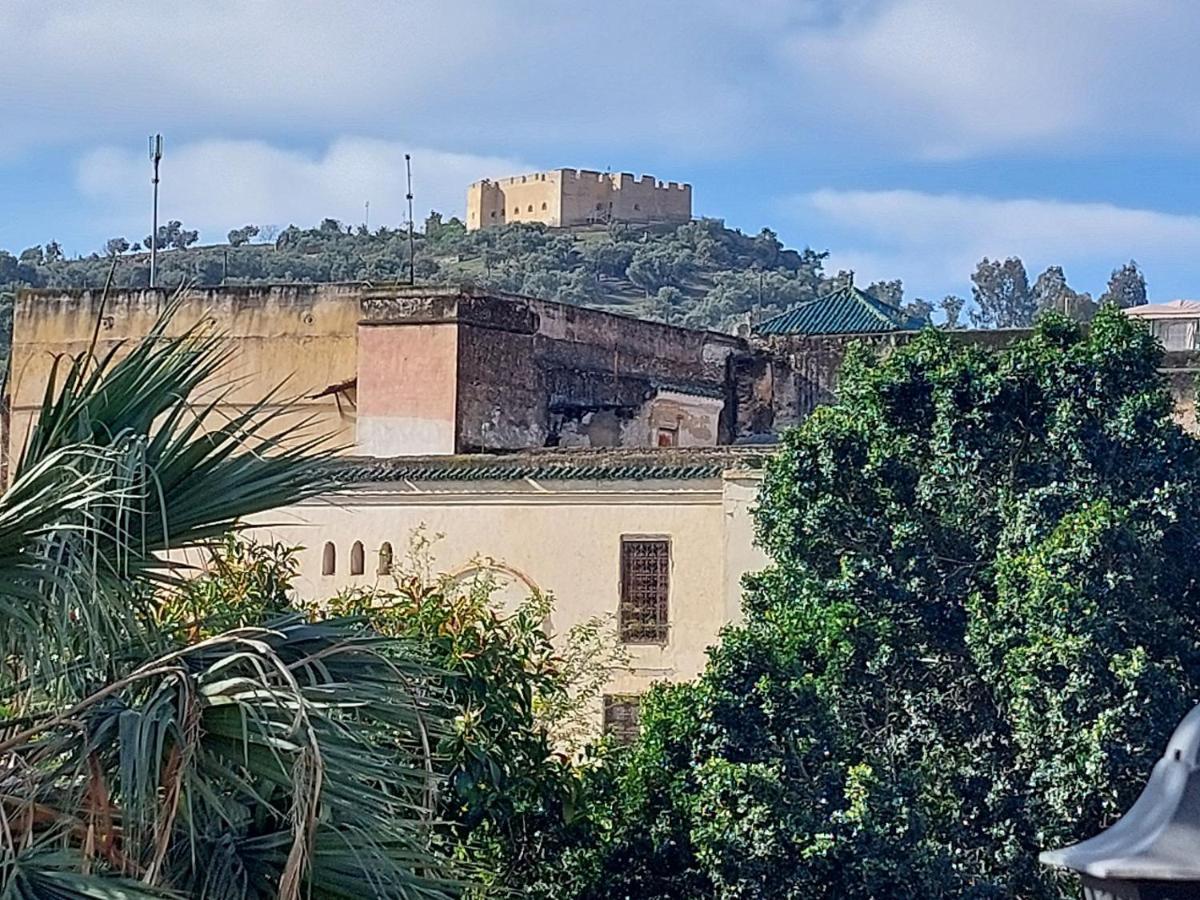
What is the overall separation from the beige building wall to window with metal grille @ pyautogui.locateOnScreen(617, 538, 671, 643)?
0.21ft

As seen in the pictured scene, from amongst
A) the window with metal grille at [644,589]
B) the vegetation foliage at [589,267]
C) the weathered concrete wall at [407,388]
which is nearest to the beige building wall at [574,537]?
the window with metal grille at [644,589]

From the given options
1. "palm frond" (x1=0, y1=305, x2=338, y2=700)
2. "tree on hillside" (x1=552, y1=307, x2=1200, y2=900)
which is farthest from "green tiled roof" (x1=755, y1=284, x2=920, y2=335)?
"palm frond" (x1=0, y1=305, x2=338, y2=700)

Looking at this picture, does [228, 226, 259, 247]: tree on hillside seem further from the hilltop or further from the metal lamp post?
the metal lamp post

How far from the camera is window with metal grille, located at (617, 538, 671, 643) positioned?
16312 millimetres

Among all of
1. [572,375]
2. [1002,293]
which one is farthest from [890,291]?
[572,375]

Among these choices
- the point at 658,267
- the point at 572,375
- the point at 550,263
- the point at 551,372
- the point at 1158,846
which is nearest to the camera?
the point at 1158,846

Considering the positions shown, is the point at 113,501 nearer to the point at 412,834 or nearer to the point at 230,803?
the point at 230,803

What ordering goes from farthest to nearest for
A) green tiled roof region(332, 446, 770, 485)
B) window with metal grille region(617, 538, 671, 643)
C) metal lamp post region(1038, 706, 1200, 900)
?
window with metal grille region(617, 538, 671, 643)
green tiled roof region(332, 446, 770, 485)
metal lamp post region(1038, 706, 1200, 900)

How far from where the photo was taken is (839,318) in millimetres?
28391

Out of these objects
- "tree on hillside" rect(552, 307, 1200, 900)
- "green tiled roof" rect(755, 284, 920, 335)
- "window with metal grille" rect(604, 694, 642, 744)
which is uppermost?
"green tiled roof" rect(755, 284, 920, 335)

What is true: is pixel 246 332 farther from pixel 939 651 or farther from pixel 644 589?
pixel 939 651

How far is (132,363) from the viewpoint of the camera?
21.5 feet

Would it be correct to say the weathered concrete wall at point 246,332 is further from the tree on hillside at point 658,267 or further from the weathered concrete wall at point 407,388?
the tree on hillside at point 658,267

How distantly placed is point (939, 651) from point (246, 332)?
13159 millimetres
